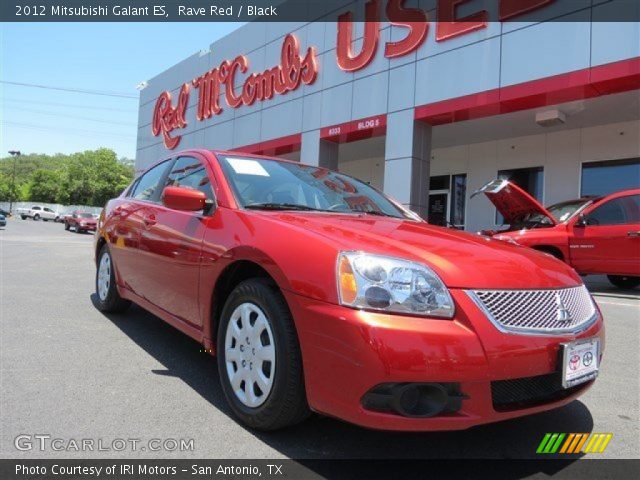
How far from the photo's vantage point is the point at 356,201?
361 centimetres

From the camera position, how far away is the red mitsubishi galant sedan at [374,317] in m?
2.03

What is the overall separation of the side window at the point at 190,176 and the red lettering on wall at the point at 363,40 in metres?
11.6

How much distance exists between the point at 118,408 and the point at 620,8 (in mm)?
11420

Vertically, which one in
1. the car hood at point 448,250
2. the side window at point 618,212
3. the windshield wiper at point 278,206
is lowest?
the car hood at point 448,250

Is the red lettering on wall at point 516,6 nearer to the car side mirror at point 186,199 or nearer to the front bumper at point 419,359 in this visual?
the car side mirror at point 186,199

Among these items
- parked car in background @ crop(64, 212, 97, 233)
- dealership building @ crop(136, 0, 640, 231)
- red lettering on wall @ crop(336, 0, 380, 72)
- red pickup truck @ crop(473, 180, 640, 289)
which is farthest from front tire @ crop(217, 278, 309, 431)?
parked car in background @ crop(64, 212, 97, 233)

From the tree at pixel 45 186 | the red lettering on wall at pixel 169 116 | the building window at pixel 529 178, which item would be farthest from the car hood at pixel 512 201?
the tree at pixel 45 186

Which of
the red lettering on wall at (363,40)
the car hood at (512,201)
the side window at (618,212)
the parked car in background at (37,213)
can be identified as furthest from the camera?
the parked car in background at (37,213)

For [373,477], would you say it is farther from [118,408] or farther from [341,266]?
[118,408]

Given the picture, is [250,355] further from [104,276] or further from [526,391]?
[104,276]

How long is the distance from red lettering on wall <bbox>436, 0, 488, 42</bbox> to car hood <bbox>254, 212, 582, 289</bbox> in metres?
10.8

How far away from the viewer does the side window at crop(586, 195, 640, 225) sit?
829 centimetres

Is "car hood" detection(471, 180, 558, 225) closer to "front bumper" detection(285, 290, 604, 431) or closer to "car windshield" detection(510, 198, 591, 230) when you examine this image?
"car windshield" detection(510, 198, 591, 230)
